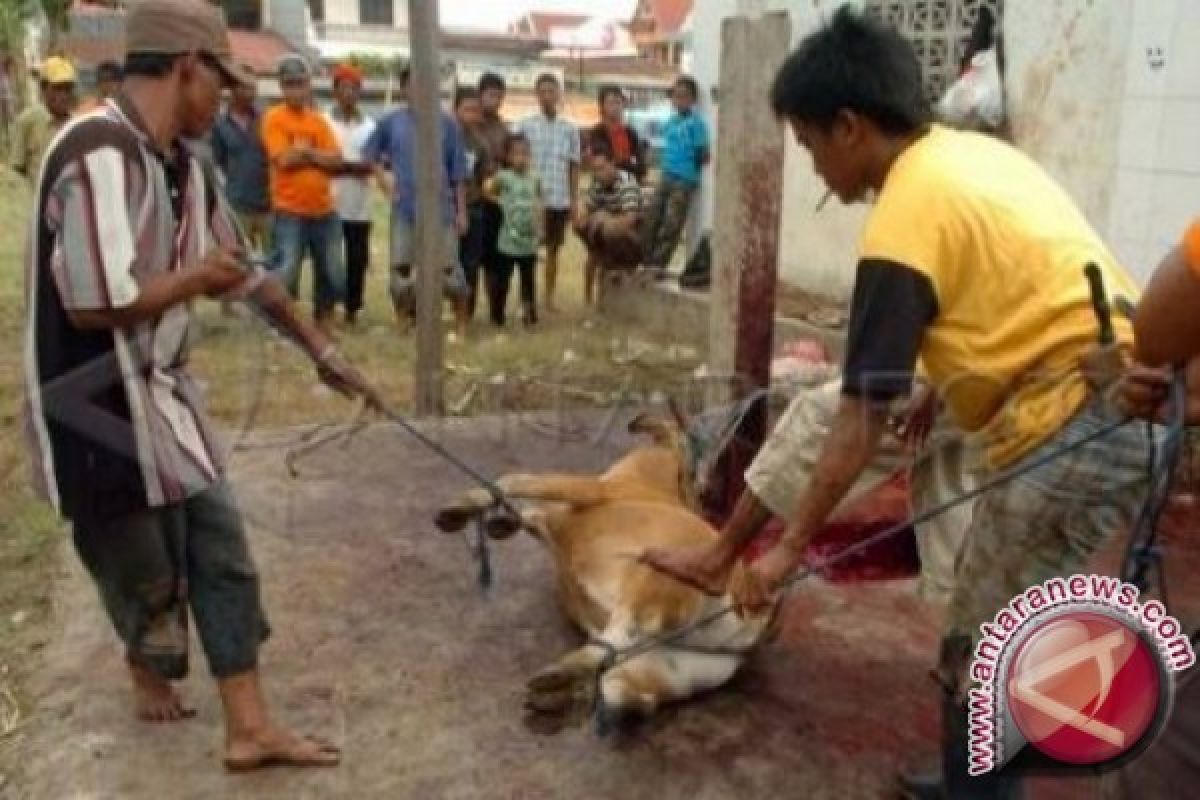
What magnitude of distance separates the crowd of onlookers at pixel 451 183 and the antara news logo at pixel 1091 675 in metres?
6.61

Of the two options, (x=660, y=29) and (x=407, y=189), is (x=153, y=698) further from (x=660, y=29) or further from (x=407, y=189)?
(x=660, y=29)

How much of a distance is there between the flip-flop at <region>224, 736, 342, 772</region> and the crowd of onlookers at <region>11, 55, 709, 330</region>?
504 centimetres

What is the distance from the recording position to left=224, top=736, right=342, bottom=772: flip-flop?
3076 millimetres

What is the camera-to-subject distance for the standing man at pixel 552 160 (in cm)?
1030

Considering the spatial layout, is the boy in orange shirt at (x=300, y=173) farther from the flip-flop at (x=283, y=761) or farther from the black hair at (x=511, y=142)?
the flip-flop at (x=283, y=761)

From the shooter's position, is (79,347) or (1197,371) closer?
(1197,371)

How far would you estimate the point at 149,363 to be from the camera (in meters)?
2.81

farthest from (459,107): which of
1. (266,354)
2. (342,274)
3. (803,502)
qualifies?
(803,502)

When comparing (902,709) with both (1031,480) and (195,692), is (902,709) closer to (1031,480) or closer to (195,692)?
(1031,480)

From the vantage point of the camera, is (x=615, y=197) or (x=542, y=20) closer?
(x=615, y=197)

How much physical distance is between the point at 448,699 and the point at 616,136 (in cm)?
863

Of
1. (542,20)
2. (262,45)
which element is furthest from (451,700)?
(542,20)

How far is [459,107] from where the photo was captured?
9812 mm

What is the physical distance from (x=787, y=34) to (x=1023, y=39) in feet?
9.22
